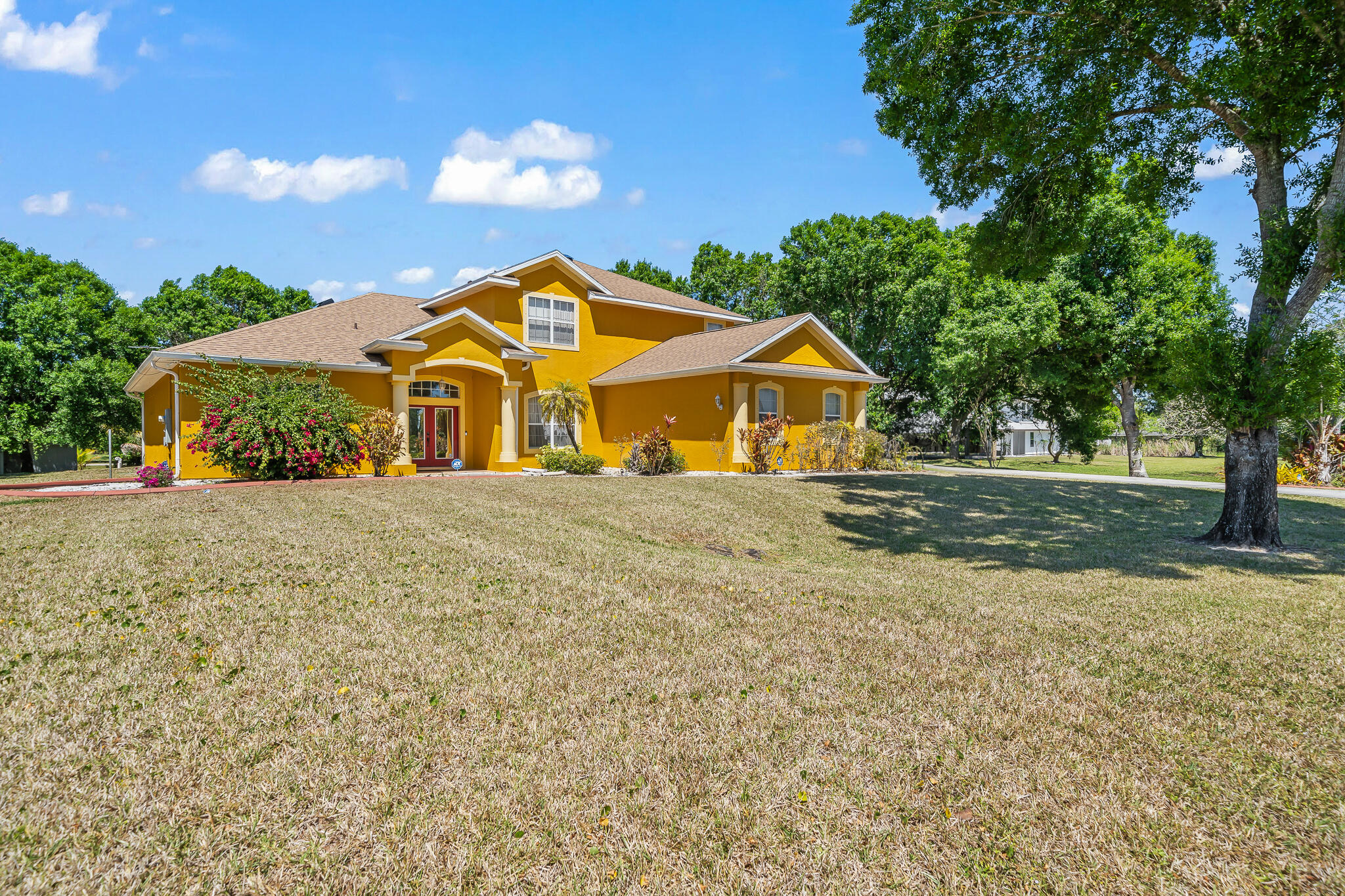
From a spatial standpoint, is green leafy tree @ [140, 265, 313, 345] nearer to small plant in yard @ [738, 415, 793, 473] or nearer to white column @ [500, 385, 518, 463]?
white column @ [500, 385, 518, 463]

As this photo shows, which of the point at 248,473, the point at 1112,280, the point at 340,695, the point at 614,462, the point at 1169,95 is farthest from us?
the point at 1112,280

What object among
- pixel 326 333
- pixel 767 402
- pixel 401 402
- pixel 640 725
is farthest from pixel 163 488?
pixel 767 402

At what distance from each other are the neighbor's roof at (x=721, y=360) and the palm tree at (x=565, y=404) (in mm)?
1322

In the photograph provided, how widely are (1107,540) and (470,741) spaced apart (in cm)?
1264

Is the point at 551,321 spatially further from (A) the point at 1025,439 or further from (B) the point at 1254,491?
(A) the point at 1025,439

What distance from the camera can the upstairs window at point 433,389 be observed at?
21328mm

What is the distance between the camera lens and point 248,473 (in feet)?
54.1

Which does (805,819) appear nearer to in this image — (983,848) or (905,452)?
(983,848)

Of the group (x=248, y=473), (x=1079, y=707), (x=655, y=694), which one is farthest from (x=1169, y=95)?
(x=248, y=473)

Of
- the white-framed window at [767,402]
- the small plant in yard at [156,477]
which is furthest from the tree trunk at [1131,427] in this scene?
the small plant in yard at [156,477]

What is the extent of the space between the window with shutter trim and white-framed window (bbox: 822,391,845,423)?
30.1ft

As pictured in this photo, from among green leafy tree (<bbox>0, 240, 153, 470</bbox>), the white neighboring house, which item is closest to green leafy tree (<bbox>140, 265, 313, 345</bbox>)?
green leafy tree (<bbox>0, 240, 153, 470</bbox>)

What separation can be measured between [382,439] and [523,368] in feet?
16.9

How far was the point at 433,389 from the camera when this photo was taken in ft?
71.1
